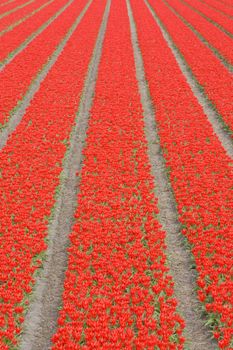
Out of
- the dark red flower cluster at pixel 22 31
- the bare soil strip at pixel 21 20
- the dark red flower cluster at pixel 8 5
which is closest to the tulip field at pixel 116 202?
the dark red flower cluster at pixel 22 31

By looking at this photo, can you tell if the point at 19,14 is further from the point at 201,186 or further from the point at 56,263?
the point at 56,263

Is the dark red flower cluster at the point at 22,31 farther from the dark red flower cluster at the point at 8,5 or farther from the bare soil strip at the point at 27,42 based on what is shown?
the dark red flower cluster at the point at 8,5

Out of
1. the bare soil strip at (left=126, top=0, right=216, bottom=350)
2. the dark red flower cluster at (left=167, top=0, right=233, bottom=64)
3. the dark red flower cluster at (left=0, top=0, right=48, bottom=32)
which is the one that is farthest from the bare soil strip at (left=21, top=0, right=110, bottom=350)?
the dark red flower cluster at (left=0, top=0, right=48, bottom=32)

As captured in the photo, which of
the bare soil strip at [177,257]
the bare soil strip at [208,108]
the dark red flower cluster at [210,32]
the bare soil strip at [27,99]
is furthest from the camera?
the dark red flower cluster at [210,32]

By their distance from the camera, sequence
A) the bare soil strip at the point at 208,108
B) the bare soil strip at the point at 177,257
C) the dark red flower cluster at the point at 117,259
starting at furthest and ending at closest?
the bare soil strip at the point at 208,108, the bare soil strip at the point at 177,257, the dark red flower cluster at the point at 117,259

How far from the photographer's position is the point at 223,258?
38.1 ft

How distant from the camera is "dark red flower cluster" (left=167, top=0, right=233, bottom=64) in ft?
109

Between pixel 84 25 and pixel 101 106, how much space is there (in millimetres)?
24282

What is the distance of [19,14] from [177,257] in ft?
153

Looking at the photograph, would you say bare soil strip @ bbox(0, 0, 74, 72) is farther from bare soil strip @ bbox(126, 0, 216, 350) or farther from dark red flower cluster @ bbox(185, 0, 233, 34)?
dark red flower cluster @ bbox(185, 0, 233, 34)

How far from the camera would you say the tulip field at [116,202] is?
32.2ft

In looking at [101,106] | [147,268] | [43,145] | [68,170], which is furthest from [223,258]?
[101,106]

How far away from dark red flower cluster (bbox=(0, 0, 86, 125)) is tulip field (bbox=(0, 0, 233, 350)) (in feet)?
0.45

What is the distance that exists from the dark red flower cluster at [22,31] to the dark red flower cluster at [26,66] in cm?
101
